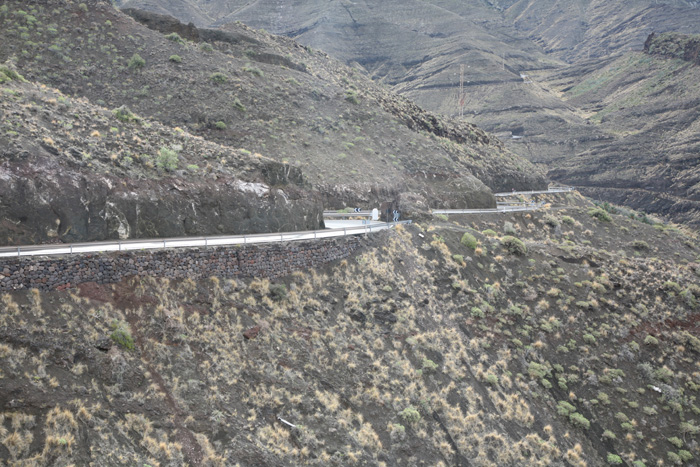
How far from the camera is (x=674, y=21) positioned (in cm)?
18925

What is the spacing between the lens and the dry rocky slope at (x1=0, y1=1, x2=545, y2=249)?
4100cm

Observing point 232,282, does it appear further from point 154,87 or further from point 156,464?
point 154,87

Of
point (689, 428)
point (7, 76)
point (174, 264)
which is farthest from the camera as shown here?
point (7, 76)

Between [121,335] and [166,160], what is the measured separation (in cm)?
929

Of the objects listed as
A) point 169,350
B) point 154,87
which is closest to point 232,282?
point 169,350

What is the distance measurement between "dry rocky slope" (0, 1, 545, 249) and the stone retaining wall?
41.9ft

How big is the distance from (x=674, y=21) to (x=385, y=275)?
740 ft

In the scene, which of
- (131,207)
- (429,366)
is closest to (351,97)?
(131,207)

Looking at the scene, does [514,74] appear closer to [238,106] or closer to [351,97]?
[351,97]

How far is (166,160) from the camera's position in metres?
21.1

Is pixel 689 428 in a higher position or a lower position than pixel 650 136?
lower

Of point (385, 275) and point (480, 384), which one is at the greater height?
point (385, 275)

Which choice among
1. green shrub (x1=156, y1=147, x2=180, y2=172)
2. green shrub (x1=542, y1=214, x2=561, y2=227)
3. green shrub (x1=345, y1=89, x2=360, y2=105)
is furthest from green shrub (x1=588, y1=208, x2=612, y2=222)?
green shrub (x1=156, y1=147, x2=180, y2=172)

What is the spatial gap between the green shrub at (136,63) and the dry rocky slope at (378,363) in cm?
3169
